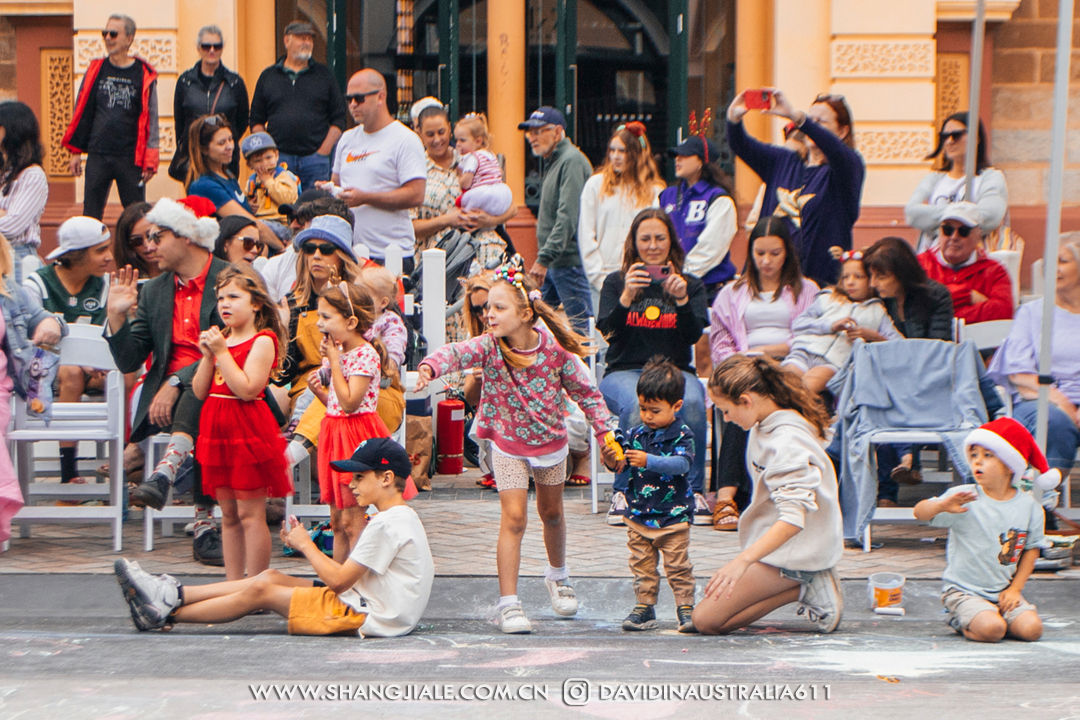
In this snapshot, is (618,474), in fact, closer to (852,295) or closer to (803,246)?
(852,295)

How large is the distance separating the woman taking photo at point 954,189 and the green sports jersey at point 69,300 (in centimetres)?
488

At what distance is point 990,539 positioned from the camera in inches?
200

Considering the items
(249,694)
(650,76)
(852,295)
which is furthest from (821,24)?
(249,694)

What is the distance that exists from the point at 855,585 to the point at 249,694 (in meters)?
2.88

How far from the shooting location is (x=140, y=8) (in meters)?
11.8

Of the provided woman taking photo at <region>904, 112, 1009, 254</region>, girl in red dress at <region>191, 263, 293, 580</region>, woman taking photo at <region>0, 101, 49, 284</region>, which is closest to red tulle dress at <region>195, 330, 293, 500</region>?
girl in red dress at <region>191, 263, 293, 580</region>

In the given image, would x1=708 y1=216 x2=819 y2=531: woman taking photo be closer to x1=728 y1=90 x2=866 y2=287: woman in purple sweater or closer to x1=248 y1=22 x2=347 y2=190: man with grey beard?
x1=728 y1=90 x2=866 y2=287: woman in purple sweater

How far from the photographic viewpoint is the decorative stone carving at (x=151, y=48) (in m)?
11.8

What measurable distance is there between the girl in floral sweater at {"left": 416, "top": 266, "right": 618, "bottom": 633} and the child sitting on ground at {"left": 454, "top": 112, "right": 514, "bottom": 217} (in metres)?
3.54

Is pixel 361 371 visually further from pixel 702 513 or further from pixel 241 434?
pixel 702 513

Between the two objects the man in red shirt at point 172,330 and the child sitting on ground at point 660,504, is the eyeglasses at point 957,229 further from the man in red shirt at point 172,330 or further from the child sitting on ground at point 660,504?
the man in red shirt at point 172,330

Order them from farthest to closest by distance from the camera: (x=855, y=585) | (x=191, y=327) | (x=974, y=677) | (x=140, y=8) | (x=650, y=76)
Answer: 1. (x=650, y=76)
2. (x=140, y=8)
3. (x=191, y=327)
4. (x=855, y=585)
5. (x=974, y=677)

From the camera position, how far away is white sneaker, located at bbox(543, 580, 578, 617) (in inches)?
215

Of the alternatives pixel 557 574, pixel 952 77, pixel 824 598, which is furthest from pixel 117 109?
pixel 952 77
